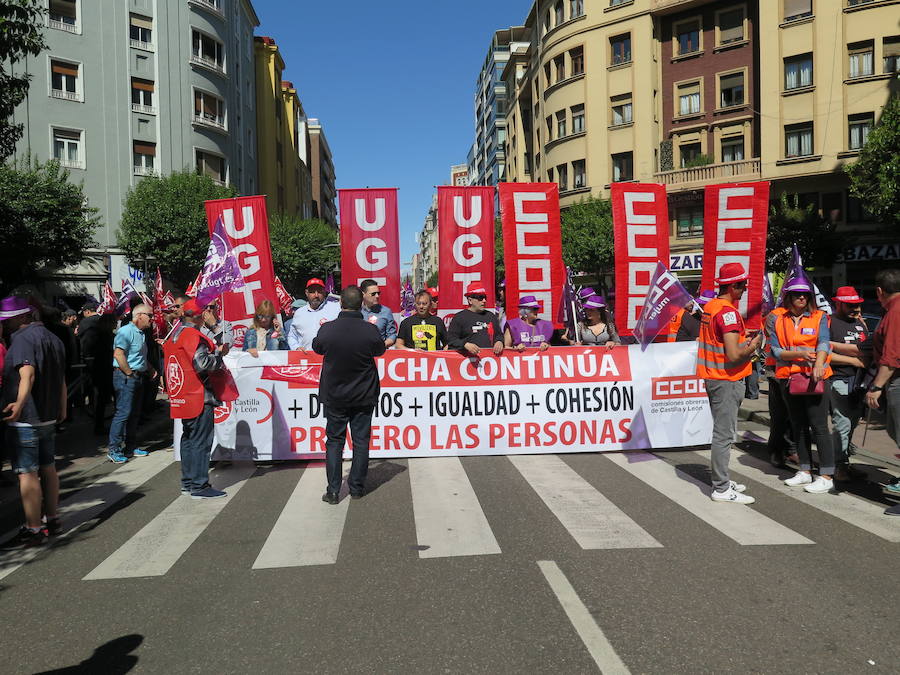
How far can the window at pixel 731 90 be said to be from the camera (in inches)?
1369

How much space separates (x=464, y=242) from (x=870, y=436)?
6.36m

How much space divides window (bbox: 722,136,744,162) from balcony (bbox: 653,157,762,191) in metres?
0.83

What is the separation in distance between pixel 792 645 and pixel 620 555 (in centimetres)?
137

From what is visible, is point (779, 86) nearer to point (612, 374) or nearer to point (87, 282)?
point (612, 374)

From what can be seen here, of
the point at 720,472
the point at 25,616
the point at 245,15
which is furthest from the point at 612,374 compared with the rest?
the point at 245,15

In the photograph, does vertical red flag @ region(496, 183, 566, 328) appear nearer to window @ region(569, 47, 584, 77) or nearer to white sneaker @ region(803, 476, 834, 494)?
white sneaker @ region(803, 476, 834, 494)

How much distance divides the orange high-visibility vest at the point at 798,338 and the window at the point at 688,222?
1200 inches

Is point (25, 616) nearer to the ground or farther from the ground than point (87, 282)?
nearer to the ground

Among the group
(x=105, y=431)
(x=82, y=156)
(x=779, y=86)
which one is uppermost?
(x=779, y=86)

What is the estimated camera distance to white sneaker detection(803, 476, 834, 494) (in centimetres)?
634

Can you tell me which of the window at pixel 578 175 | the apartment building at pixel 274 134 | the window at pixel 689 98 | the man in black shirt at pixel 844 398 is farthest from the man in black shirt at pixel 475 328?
the apartment building at pixel 274 134

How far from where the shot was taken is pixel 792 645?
3.38m

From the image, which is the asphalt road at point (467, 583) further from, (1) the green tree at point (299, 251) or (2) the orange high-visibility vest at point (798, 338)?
(1) the green tree at point (299, 251)

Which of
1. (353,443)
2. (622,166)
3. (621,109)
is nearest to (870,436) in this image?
(353,443)
